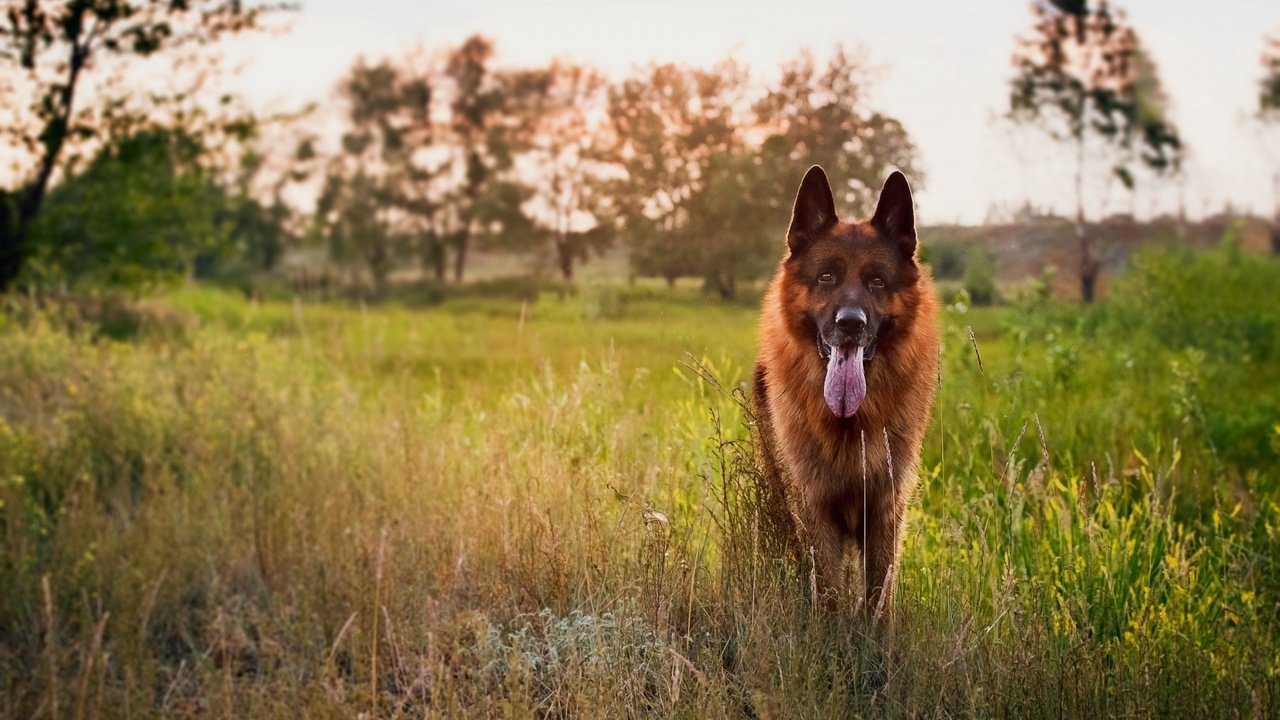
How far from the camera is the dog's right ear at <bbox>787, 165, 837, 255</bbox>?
4.02 m

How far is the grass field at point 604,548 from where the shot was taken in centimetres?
375

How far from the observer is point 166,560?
253 inches

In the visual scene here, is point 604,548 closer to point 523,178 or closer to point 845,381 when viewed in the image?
point 845,381

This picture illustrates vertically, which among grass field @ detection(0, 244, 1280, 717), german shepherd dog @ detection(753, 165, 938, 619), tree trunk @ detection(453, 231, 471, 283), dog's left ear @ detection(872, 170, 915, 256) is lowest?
grass field @ detection(0, 244, 1280, 717)

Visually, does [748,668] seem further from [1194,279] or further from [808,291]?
[1194,279]

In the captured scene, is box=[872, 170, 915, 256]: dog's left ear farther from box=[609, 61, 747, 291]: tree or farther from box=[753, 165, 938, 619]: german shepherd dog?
box=[609, 61, 747, 291]: tree

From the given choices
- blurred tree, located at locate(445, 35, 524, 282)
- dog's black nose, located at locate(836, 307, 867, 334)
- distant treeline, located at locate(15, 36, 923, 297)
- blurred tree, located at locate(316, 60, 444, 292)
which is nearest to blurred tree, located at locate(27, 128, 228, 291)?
distant treeline, located at locate(15, 36, 923, 297)

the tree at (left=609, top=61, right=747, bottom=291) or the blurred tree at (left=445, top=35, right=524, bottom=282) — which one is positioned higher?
the blurred tree at (left=445, top=35, right=524, bottom=282)

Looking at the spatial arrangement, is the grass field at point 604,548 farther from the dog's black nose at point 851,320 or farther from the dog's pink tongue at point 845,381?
the dog's black nose at point 851,320

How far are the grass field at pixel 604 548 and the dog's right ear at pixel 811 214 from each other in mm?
732

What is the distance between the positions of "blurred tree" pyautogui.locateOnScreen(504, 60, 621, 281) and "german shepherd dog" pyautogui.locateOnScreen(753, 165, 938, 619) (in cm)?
220

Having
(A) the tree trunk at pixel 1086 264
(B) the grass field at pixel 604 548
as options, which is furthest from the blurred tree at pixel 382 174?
(B) the grass field at pixel 604 548

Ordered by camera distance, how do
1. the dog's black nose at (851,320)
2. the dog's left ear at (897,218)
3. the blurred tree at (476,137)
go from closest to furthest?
the dog's black nose at (851,320), the dog's left ear at (897,218), the blurred tree at (476,137)

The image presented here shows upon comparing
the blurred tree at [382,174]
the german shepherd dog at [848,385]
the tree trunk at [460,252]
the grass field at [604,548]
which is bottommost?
the grass field at [604,548]
